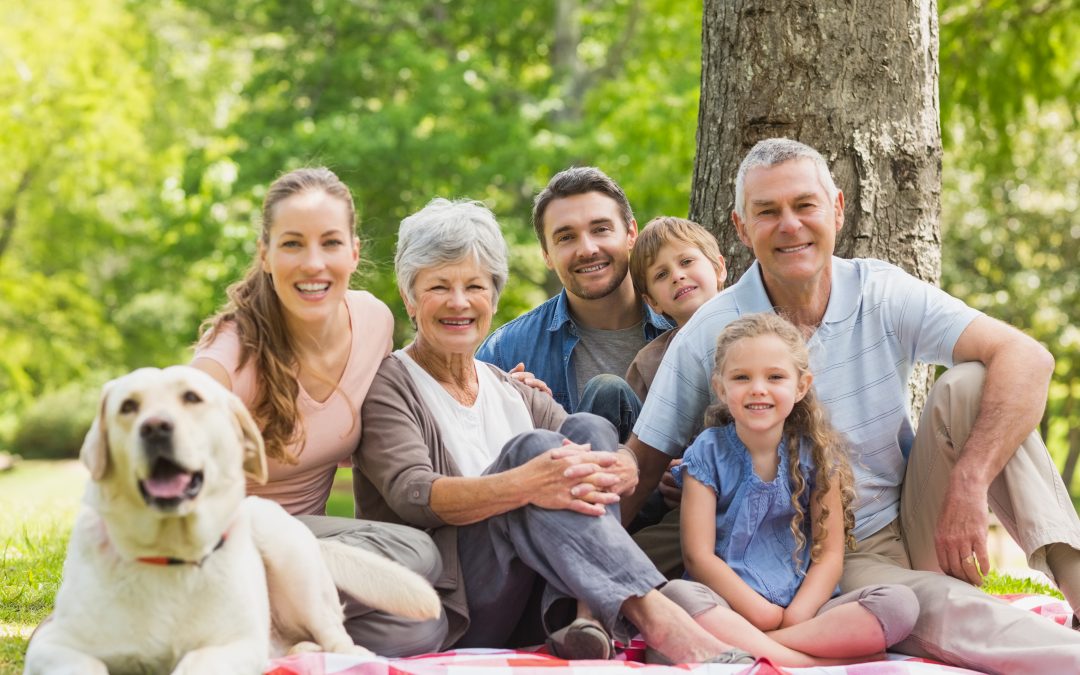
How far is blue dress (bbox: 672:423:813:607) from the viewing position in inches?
136

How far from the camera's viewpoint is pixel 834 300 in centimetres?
390

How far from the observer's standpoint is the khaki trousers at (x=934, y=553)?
10.4ft

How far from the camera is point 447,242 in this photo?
360 cm

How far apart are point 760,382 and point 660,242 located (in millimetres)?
1049

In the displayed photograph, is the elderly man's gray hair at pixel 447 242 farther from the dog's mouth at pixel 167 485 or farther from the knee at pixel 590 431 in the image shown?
the dog's mouth at pixel 167 485

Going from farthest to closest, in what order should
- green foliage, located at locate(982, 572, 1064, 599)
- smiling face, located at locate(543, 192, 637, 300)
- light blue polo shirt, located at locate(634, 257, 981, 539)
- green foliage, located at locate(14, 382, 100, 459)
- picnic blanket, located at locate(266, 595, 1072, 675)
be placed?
green foliage, located at locate(14, 382, 100, 459)
green foliage, located at locate(982, 572, 1064, 599)
smiling face, located at locate(543, 192, 637, 300)
light blue polo shirt, located at locate(634, 257, 981, 539)
picnic blanket, located at locate(266, 595, 1072, 675)

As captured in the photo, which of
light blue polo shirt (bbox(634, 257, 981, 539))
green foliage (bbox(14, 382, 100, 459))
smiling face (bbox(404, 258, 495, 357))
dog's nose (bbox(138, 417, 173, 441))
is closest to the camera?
dog's nose (bbox(138, 417, 173, 441))

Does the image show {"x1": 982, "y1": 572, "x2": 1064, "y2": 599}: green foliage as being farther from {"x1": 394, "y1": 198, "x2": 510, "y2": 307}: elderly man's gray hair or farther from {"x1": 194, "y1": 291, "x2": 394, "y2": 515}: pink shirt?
{"x1": 194, "y1": 291, "x2": 394, "y2": 515}: pink shirt

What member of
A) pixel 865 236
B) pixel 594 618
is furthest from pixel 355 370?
pixel 865 236

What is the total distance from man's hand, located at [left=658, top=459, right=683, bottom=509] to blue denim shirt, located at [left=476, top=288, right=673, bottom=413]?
67cm

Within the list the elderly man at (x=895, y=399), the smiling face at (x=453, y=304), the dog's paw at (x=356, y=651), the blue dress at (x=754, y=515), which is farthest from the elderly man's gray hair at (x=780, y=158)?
the dog's paw at (x=356, y=651)

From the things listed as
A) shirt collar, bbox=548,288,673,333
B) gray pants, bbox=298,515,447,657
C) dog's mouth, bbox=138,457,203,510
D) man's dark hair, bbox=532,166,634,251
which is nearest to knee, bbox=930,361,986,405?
shirt collar, bbox=548,288,673,333

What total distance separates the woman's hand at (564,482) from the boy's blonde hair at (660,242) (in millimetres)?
1343

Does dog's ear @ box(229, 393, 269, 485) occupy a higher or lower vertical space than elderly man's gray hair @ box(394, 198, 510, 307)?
lower
